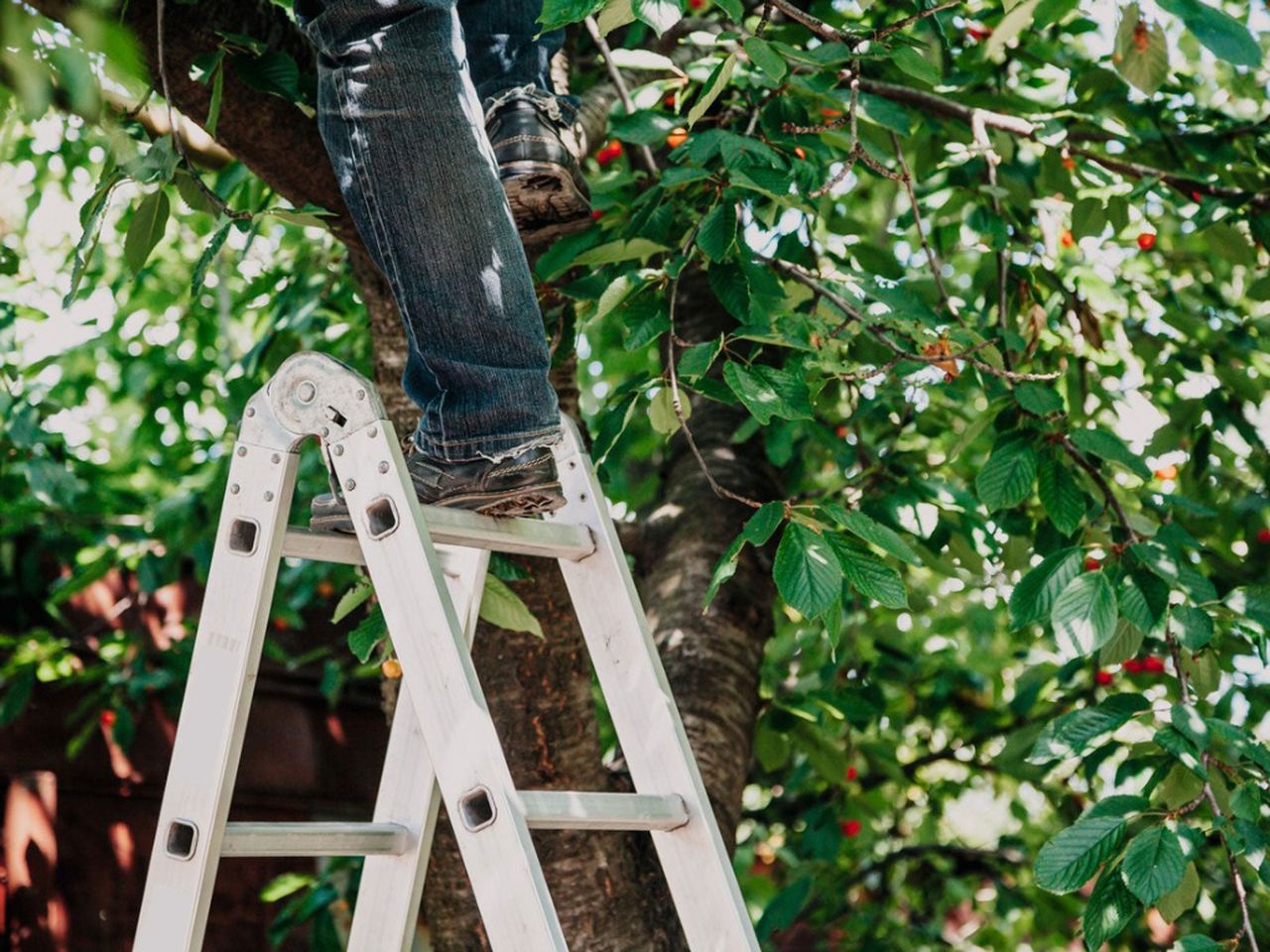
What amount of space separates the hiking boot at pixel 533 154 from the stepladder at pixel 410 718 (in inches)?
15.5

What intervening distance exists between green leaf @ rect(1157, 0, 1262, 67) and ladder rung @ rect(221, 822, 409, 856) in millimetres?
1334

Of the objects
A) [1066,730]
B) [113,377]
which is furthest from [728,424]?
[113,377]

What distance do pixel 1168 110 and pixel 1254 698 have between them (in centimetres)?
128

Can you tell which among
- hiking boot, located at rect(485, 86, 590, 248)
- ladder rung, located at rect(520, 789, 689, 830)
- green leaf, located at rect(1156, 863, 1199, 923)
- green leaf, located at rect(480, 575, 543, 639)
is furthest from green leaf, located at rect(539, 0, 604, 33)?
green leaf, located at rect(1156, 863, 1199, 923)

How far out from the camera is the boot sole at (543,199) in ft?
5.85

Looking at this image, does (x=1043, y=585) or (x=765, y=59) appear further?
(x=1043, y=585)

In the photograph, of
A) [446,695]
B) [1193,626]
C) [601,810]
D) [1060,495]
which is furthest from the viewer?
[1060,495]

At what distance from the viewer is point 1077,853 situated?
1.72m

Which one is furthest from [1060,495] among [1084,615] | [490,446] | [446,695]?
[446,695]

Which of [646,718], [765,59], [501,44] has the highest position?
[501,44]

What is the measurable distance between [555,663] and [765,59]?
0.96 m

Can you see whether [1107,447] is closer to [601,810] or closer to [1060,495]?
[1060,495]

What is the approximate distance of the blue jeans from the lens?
144 centimetres

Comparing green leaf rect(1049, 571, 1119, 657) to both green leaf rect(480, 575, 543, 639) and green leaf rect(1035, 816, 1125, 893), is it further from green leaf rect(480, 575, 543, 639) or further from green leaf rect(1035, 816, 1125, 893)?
green leaf rect(480, 575, 543, 639)
